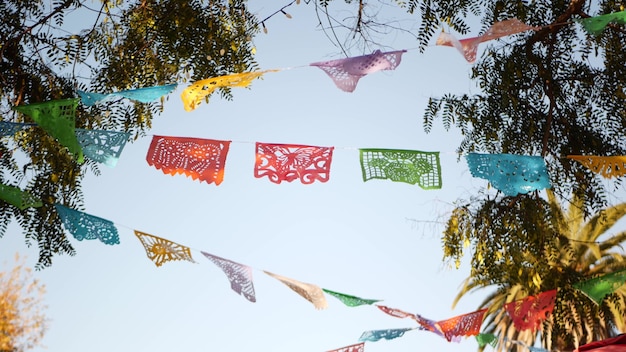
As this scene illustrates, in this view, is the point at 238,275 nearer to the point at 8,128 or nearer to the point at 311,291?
the point at 311,291

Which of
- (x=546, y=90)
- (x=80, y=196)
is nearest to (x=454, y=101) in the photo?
(x=546, y=90)

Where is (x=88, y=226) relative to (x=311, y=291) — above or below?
above

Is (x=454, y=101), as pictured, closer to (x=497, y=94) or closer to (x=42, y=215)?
(x=497, y=94)

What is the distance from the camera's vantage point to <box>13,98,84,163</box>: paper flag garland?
118 inches

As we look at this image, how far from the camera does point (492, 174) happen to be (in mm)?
3518

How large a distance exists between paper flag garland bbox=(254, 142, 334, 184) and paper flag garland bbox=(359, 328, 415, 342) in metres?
1.55

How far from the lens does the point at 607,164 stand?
3.64 m

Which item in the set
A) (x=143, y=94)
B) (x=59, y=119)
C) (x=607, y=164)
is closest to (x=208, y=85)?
(x=143, y=94)

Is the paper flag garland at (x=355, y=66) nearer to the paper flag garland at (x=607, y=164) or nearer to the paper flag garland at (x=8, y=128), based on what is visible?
the paper flag garland at (x=607, y=164)

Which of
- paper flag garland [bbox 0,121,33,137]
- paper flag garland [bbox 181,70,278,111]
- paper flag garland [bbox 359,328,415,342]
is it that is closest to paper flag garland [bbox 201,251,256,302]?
paper flag garland [bbox 181,70,278,111]

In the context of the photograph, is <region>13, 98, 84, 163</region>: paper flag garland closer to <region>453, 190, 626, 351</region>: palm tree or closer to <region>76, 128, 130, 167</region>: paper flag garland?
<region>76, 128, 130, 167</region>: paper flag garland

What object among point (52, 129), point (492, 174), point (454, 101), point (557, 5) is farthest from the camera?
point (454, 101)

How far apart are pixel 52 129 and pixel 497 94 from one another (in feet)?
9.18

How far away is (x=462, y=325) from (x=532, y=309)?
0.48 metres
